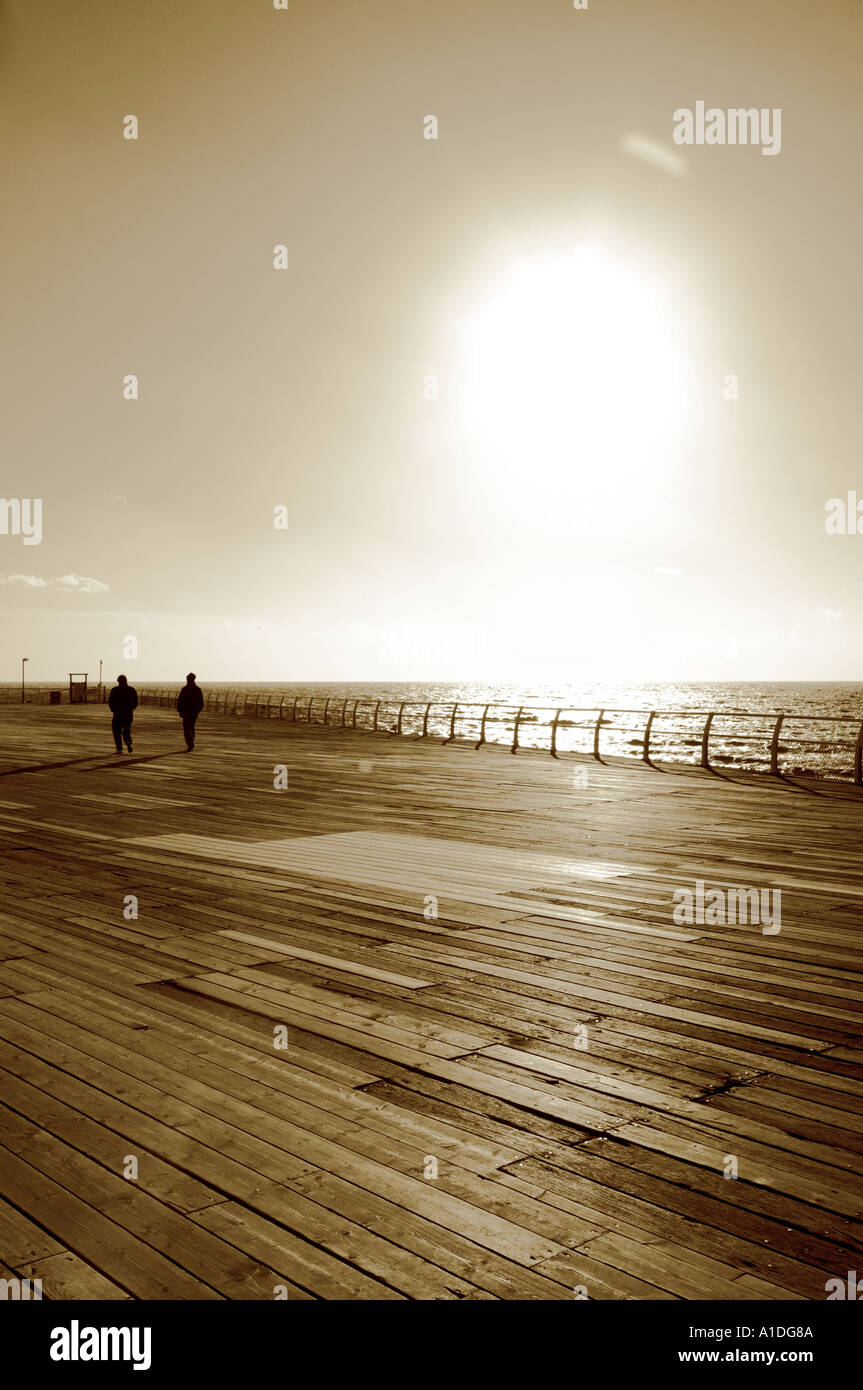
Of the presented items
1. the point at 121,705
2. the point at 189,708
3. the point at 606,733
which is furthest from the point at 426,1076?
the point at 606,733

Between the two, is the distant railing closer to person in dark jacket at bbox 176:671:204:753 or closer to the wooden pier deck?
person in dark jacket at bbox 176:671:204:753

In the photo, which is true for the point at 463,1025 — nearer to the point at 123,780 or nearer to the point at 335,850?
the point at 335,850

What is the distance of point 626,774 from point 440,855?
336 inches

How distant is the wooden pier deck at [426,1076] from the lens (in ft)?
8.91

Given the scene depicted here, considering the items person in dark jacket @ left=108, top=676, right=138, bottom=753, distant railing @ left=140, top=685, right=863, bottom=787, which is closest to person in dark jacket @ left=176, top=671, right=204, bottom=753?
person in dark jacket @ left=108, top=676, right=138, bottom=753

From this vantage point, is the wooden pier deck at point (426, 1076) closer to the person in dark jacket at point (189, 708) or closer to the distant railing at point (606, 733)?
the distant railing at point (606, 733)

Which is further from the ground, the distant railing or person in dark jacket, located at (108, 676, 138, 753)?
person in dark jacket, located at (108, 676, 138, 753)

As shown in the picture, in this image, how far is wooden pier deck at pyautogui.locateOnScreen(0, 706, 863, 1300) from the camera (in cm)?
272

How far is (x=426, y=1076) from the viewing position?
396 cm

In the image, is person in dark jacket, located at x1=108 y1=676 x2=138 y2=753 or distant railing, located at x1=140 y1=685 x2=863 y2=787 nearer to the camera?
person in dark jacket, located at x1=108 y1=676 x2=138 y2=753

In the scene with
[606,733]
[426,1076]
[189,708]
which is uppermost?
[189,708]

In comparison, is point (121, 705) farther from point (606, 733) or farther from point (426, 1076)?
point (606, 733)
